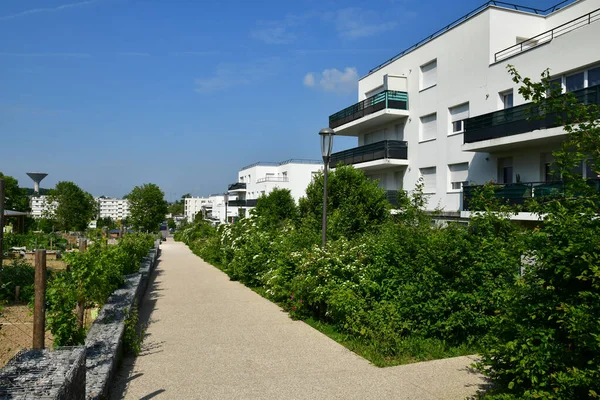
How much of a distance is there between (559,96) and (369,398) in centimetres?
355

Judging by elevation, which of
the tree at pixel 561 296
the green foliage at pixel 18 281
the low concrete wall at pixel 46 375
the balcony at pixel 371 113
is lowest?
the green foliage at pixel 18 281

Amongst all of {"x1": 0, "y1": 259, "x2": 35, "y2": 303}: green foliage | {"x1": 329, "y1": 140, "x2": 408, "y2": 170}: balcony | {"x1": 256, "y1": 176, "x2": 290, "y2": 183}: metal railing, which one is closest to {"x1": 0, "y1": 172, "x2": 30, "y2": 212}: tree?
{"x1": 256, "y1": 176, "x2": 290, "y2": 183}: metal railing

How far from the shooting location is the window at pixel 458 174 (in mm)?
19484

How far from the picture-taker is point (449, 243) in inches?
279

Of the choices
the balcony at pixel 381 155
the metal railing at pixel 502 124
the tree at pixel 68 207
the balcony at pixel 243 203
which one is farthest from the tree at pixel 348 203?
the tree at pixel 68 207

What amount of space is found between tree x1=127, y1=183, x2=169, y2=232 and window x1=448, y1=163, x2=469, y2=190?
3812 centimetres

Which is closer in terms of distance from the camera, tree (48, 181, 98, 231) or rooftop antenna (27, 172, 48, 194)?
rooftop antenna (27, 172, 48, 194)

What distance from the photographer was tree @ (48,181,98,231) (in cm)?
5672

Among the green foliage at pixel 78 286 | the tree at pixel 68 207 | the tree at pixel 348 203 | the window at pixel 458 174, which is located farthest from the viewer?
the tree at pixel 68 207

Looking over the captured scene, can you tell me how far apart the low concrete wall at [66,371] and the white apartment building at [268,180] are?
115ft

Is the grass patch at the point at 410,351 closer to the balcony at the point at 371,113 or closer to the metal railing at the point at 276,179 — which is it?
the balcony at the point at 371,113

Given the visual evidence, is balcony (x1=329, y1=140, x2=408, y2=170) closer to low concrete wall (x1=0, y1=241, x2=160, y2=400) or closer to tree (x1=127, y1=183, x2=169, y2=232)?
low concrete wall (x1=0, y1=241, x2=160, y2=400)

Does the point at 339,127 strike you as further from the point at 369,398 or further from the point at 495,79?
the point at 369,398

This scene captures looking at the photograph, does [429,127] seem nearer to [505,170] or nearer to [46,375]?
[505,170]
